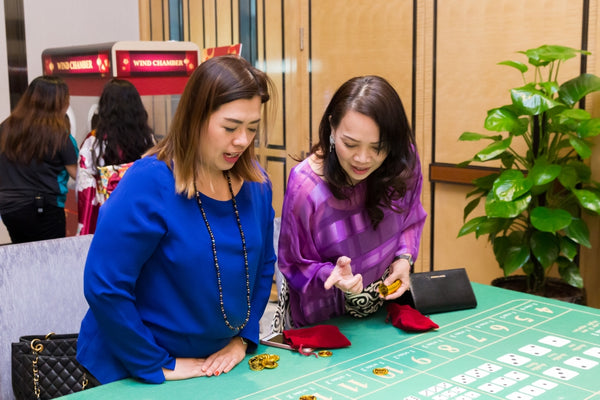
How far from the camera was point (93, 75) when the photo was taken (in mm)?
4281

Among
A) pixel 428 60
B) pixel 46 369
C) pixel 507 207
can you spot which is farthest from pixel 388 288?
pixel 428 60

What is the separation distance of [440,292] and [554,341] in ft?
1.30

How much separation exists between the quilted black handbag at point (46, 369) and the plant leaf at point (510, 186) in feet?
6.78

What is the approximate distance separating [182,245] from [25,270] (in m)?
0.77

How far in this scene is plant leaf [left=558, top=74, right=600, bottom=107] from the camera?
3256mm

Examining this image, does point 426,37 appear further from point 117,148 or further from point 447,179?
point 117,148

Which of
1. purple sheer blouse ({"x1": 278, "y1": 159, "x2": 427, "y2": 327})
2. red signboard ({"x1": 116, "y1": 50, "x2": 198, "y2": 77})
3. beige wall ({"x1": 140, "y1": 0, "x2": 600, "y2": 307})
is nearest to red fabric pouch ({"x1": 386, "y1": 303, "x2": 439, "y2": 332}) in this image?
purple sheer blouse ({"x1": 278, "y1": 159, "x2": 427, "y2": 327})

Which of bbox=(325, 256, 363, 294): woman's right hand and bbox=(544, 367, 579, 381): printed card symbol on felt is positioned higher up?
bbox=(325, 256, 363, 294): woman's right hand

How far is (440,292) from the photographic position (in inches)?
87.1

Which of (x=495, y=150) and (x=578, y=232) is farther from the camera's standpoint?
(x=495, y=150)

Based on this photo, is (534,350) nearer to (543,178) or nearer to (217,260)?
(217,260)

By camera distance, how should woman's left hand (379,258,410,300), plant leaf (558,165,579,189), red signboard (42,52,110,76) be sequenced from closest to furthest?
woman's left hand (379,258,410,300) → plant leaf (558,165,579,189) → red signboard (42,52,110,76)

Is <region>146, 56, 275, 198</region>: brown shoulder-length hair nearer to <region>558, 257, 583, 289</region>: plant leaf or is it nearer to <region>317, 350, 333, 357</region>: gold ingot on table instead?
<region>317, 350, 333, 357</region>: gold ingot on table

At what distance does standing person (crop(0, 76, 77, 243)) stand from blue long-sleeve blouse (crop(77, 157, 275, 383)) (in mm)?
2434
